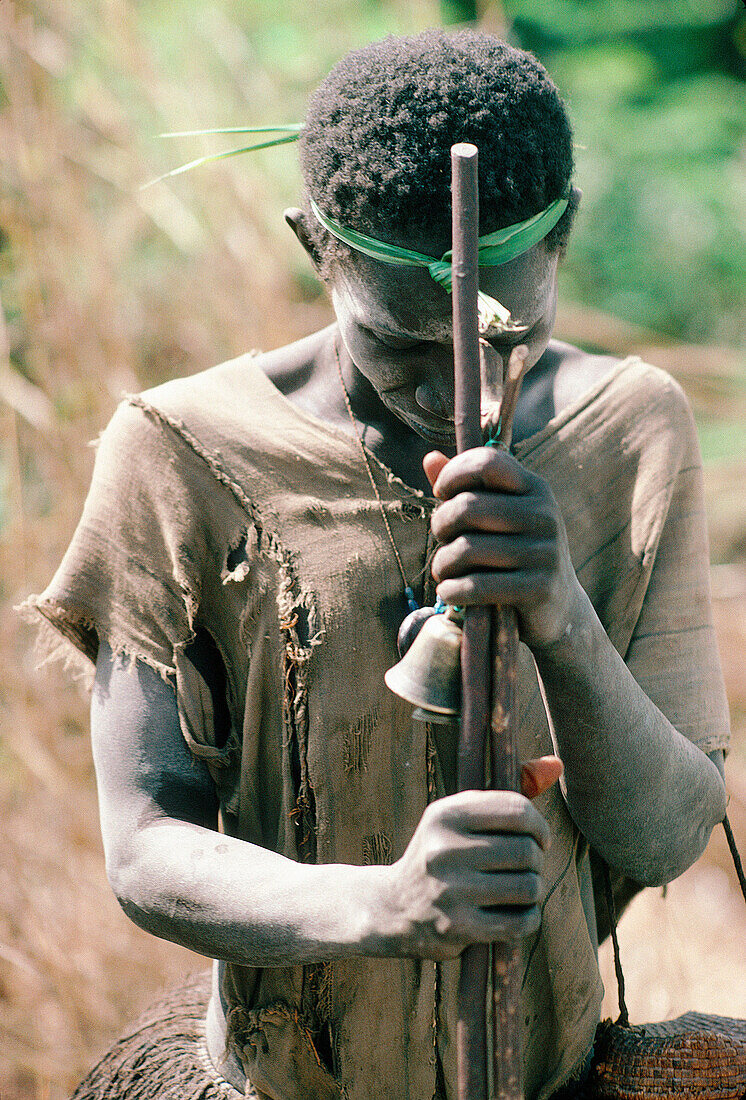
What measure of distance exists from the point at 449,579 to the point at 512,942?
1.17 ft

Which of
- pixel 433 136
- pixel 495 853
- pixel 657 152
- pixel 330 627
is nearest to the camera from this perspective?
pixel 495 853

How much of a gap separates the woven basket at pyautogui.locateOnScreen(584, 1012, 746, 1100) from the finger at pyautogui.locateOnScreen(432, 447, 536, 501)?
3.18 feet

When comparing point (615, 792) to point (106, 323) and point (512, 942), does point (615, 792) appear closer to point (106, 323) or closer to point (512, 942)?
point (512, 942)

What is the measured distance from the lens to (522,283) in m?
1.34

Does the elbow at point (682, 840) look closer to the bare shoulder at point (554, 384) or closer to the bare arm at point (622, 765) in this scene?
the bare arm at point (622, 765)

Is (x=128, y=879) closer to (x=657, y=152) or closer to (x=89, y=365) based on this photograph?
(x=89, y=365)

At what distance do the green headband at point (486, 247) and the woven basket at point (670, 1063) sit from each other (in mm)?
1083

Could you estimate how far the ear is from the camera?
1519 millimetres

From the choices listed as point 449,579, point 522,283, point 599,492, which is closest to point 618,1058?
point 599,492

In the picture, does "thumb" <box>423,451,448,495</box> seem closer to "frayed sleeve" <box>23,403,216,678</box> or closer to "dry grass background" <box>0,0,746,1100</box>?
"frayed sleeve" <box>23,403,216,678</box>

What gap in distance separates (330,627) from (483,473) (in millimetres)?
512

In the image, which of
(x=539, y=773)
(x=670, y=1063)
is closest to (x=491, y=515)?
(x=539, y=773)

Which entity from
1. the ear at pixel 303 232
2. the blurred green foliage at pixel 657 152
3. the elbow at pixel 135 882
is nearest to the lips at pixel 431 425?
the ear at pixel 303 232

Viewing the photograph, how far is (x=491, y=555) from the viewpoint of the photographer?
110 cm
